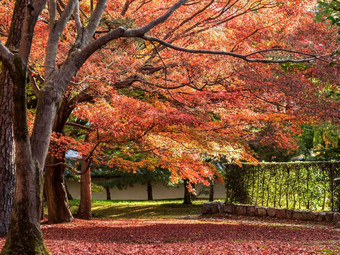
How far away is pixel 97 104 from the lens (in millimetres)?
9055

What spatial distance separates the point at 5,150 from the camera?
21.7 feet

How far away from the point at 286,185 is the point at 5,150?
8.94m

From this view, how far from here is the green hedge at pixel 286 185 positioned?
11827mm

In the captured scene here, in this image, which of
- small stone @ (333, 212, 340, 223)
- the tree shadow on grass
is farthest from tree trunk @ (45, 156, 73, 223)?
small stone @ (333, 212, 340, 223)

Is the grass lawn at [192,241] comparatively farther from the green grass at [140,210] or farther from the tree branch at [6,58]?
the green grass at [140,210]

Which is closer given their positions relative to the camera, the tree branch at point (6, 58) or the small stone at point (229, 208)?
the tree branch at point (6, 58)

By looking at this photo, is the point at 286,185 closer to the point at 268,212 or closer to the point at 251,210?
the point at 268,212

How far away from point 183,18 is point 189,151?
3.68 meters

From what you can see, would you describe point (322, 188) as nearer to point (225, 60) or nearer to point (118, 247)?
point (225, 60)

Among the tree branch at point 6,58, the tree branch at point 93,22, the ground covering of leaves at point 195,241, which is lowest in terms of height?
the ground covering of leaves at point 195,241

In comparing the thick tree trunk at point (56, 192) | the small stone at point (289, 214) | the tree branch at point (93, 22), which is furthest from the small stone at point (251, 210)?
the tree branch at point (93, 22)

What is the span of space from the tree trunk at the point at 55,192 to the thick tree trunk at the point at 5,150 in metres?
4.05

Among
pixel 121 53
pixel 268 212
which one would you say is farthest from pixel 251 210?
pixel 121 53

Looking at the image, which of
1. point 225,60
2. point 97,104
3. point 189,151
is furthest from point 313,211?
point 97,104
